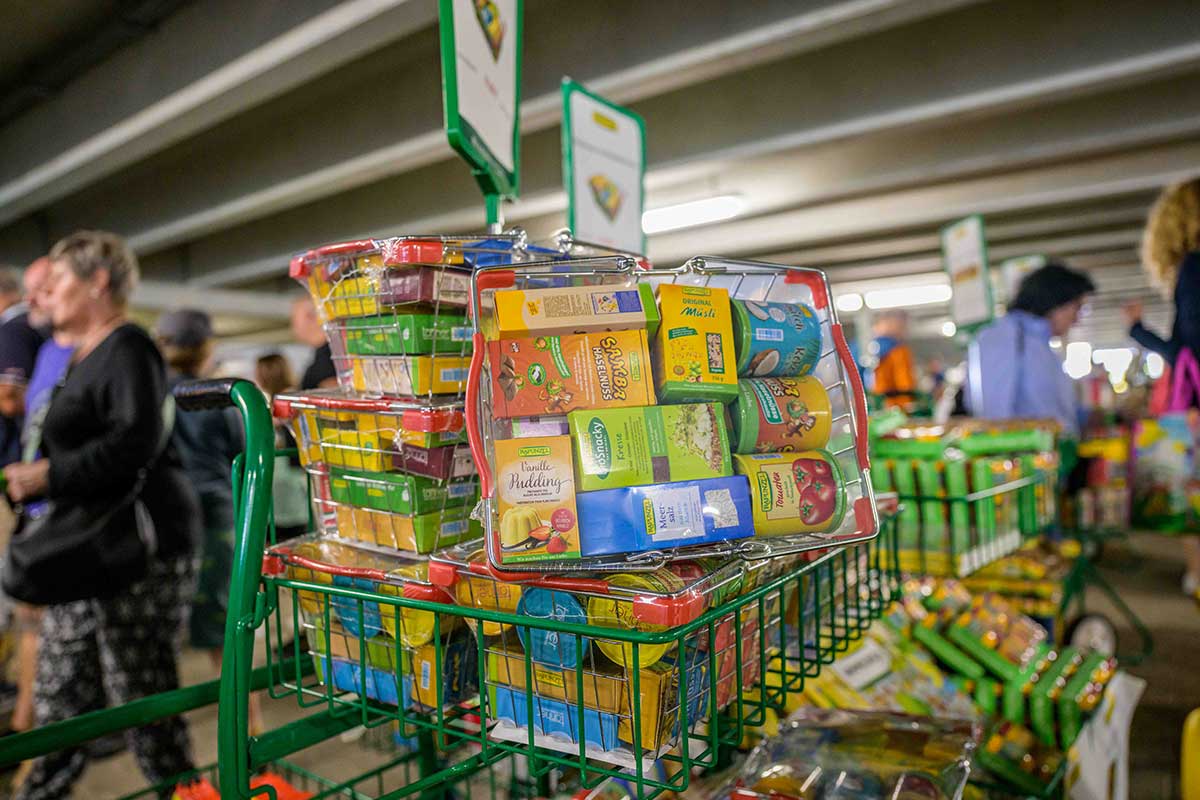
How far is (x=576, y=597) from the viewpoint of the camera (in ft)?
2.32

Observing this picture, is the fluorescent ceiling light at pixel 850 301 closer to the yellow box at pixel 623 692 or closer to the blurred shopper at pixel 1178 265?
the blurred shopper at pixel 1178 265

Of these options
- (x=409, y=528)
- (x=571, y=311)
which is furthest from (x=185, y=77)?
(x=571, y=311)

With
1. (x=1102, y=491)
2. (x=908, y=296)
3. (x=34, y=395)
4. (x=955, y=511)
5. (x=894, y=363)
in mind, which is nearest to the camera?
(x=955, y=511)

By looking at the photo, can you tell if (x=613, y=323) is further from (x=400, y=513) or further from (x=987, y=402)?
(x=987, y=402)

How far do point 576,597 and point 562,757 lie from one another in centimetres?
15

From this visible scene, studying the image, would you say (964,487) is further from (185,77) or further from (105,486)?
(185,77)

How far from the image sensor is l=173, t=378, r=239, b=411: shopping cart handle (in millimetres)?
930

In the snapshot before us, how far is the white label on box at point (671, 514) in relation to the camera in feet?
2.28

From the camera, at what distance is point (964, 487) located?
171 cm

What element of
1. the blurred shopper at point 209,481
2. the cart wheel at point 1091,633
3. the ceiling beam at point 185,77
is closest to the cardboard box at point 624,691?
the blurred shopper at point 209,481

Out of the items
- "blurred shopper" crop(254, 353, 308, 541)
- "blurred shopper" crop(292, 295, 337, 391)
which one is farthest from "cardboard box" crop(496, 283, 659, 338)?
"blurred shopper" crop(254, 353, 308, 541)

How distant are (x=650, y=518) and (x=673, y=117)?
18.5 ft

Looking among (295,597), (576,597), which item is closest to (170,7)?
(295,597)

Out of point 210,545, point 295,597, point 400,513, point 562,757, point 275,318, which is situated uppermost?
point 275,318
